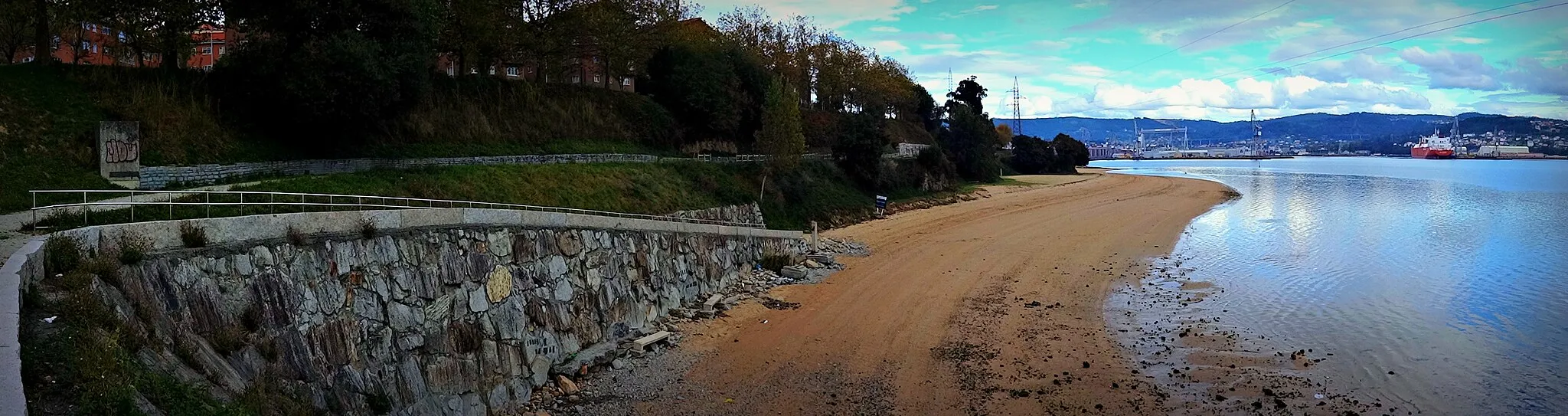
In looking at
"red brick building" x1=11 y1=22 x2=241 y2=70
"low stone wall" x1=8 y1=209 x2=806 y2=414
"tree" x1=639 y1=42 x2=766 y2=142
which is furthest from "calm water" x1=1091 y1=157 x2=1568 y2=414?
"red brick building" x1=11 y1=22 x2=241 y2=70

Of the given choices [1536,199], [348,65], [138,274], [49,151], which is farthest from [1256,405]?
[1536,199]

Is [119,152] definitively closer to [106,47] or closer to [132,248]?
[132,248]

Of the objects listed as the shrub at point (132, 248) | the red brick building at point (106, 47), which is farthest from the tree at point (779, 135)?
the shrub at point (132, 248)

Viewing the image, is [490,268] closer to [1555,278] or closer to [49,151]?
[49,151]

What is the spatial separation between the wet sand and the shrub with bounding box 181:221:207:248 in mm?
8256

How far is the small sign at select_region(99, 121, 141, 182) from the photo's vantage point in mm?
23531

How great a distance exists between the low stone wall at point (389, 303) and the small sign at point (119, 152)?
12140mm

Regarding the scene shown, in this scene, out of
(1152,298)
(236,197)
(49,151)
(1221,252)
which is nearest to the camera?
(236,197)

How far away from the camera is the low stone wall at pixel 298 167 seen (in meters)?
24.6

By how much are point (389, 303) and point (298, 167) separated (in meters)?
15.2

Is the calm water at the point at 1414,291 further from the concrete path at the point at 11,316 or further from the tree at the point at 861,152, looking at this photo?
the concrete path at the point at 11,316

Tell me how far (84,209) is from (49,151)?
1105 centimetres

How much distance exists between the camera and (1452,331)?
22953 millimetres

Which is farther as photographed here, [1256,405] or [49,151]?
[49,151]
